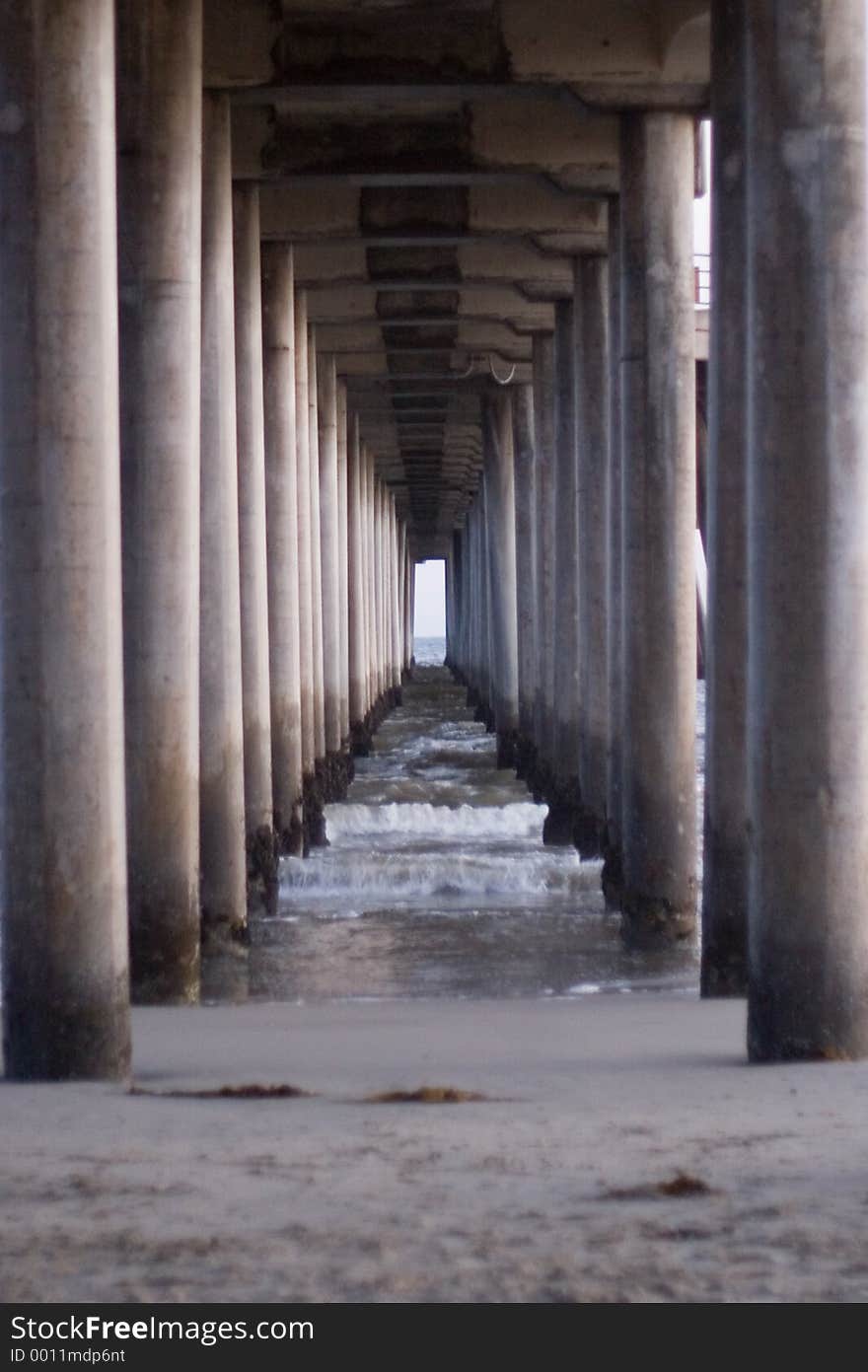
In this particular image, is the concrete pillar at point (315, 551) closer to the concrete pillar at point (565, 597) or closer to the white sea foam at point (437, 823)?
the white sea foam at point (437, 823)

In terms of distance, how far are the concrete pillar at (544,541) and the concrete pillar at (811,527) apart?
17150 mm

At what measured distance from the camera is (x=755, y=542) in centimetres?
748

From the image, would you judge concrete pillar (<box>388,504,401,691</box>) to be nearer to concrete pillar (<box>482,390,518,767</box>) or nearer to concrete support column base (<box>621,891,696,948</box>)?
concrete pillar (<box>482,390,518,767</box>)

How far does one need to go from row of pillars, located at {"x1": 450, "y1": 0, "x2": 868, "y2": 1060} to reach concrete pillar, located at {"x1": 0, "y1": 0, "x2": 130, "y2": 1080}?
89.3 inches

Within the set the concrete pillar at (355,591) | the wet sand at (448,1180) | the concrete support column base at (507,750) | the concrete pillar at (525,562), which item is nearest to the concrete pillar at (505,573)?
the concrete support column base at (507,750)

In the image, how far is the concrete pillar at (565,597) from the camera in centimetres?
2138

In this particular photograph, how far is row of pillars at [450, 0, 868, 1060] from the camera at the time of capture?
7.27 m

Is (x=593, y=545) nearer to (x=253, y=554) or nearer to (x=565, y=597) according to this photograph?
(x=565, y=597)

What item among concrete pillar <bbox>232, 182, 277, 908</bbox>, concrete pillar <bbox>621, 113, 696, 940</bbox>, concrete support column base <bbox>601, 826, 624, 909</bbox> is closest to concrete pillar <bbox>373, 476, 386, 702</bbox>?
concrete pillar <bbox>232, 182, 277, 908</bbox>

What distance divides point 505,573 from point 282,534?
47.0 ft

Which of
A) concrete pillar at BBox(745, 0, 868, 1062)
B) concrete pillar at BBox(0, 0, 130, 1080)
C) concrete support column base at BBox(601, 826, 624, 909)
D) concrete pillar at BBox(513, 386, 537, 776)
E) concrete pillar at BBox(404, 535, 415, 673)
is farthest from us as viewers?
concrete pillar at BBox(404, 535, 415, 673)

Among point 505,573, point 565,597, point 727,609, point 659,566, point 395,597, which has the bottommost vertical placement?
point 727,609

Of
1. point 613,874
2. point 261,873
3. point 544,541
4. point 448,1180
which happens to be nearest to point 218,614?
point 261,873
